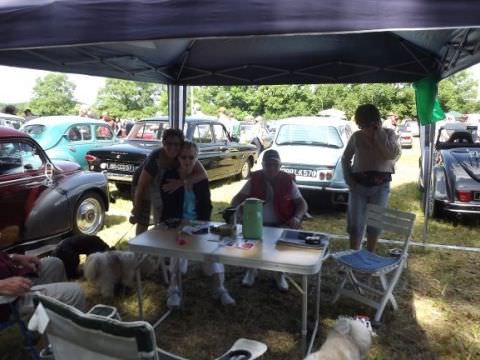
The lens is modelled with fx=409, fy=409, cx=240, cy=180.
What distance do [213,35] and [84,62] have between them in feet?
8.84

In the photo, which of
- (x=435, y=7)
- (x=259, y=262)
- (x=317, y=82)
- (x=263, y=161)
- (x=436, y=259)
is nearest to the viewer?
(x=435, y=7)

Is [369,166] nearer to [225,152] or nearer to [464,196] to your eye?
[464,196]

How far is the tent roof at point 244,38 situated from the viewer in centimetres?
214

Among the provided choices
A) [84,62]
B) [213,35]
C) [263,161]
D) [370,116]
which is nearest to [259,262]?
[213,35]

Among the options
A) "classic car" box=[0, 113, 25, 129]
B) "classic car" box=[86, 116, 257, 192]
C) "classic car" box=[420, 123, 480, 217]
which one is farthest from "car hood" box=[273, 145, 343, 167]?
"classic car" box=[0, 113, 25, 129]

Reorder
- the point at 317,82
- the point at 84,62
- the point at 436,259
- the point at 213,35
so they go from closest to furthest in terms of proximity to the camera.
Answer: the point at 213,35
the point at 84,62
the point at 436,259
the point at 317,82

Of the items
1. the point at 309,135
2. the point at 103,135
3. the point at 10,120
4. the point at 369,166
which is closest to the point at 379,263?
the point at 369,166

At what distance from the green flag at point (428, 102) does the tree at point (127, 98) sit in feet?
142

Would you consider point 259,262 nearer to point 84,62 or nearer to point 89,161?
point 84,62

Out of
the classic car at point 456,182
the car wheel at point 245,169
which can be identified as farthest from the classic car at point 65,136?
the classic car at point 456,182

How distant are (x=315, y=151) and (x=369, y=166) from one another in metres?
3.22

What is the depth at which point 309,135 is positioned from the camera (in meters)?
8.09

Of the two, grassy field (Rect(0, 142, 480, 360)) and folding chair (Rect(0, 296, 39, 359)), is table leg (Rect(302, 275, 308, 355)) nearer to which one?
grassy field (Rect(0, 142, 480, 360))

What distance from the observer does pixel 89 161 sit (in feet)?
25.0
